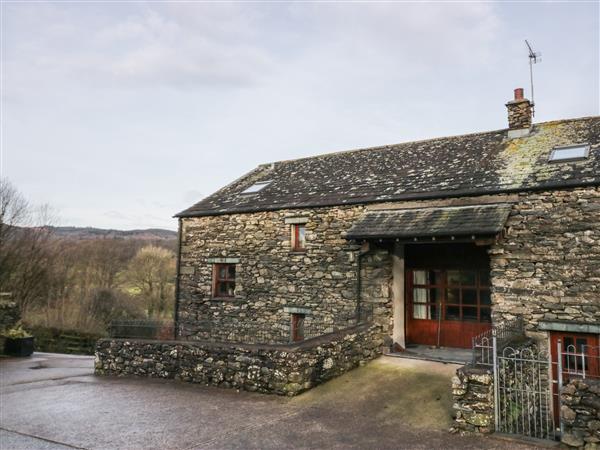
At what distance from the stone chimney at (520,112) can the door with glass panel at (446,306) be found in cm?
503

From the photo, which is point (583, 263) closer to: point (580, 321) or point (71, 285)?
point (580, 321)

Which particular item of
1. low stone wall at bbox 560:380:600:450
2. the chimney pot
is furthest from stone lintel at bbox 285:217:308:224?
low stone wall at bbox 560:380:600:450

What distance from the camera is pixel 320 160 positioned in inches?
658

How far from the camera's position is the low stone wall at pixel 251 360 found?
850 cm

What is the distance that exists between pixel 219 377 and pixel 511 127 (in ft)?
35.0

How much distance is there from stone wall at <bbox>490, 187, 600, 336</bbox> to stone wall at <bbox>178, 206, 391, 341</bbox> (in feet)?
9.07

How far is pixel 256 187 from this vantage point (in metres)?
15.8

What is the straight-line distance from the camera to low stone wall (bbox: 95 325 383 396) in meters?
8.50

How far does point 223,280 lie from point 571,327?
9.48 metres

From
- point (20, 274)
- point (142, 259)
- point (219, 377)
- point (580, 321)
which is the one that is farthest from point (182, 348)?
point (142, 259)

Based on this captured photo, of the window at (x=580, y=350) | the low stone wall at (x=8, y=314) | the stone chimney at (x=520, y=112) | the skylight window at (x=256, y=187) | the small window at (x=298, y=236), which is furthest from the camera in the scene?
the low stone wall at (x=8, y=314)

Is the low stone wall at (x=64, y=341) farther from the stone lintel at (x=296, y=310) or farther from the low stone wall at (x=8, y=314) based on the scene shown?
the stone lintel at (x=296, y=310)

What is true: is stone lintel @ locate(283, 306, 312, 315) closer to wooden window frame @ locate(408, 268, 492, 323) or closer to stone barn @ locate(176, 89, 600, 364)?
stone barn @ locate(176, 89, 600, 364)

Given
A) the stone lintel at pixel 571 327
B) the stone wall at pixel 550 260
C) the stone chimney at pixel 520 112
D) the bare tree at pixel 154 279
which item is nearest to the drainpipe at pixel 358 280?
the stone wall at pixel 550 260
